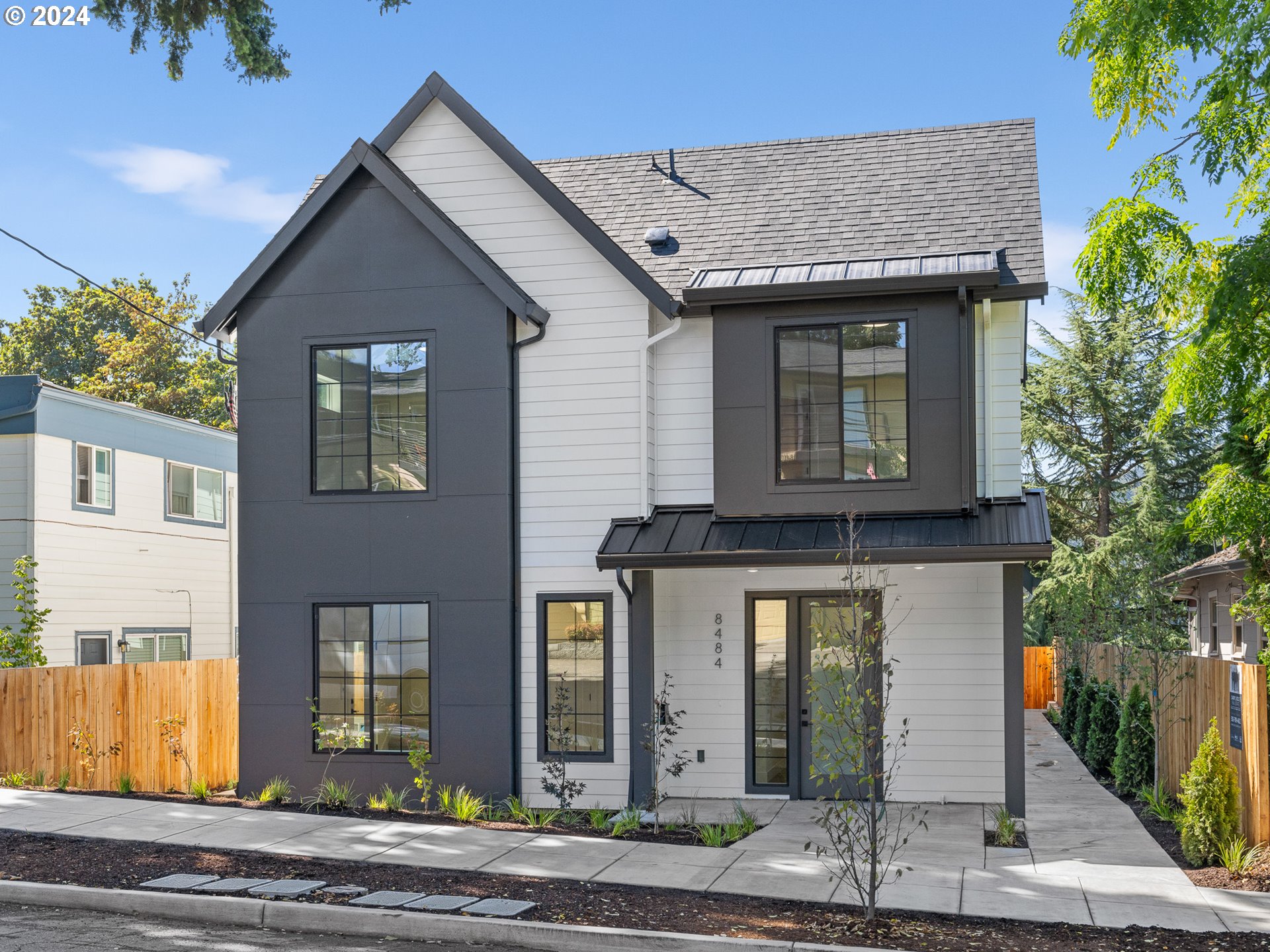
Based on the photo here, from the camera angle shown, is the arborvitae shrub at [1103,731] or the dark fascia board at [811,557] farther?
the arborvitae shrub at [1103,731]

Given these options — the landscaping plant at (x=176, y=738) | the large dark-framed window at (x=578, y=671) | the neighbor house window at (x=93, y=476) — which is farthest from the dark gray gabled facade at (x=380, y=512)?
the neighbor house window at (x=93, y=476)

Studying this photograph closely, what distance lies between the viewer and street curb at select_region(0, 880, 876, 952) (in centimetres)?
776

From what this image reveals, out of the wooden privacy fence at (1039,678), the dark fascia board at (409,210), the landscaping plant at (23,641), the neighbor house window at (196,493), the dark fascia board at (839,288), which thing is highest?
the dark fascia board at (409,210)

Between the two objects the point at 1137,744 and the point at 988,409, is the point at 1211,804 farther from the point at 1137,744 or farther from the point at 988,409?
the point at 988,409

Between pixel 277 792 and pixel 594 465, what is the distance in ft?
16.7

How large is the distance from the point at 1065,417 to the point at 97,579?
24274 millimetres

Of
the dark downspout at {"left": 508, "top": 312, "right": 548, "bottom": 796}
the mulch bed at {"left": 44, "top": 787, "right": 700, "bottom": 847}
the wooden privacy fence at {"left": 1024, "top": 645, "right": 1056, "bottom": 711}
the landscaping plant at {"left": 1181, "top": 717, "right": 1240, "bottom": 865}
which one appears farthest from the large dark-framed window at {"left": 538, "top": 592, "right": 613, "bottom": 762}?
the wooden privacy fence at {"left": 1024, "top": 645, "right": 1056, "bottom": 711}

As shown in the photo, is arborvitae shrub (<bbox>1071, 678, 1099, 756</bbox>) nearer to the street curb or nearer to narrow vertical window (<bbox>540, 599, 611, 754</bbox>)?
narrow vertical window (<bbox>540, 599, 611, 754</bbox>)

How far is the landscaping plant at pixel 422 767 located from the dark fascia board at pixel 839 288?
5.84 meters

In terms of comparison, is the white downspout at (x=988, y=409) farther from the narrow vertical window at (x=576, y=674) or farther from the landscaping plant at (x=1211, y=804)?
the narrow vertical window at (x=576, y=674)

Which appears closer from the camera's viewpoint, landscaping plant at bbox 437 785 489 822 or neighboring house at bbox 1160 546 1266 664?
landscaping plant at bbox 437 785 489 822

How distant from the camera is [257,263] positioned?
45.8 feet

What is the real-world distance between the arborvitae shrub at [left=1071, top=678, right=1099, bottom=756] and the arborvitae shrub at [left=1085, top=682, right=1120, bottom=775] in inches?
36.3

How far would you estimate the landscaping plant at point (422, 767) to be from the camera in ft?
42.8
